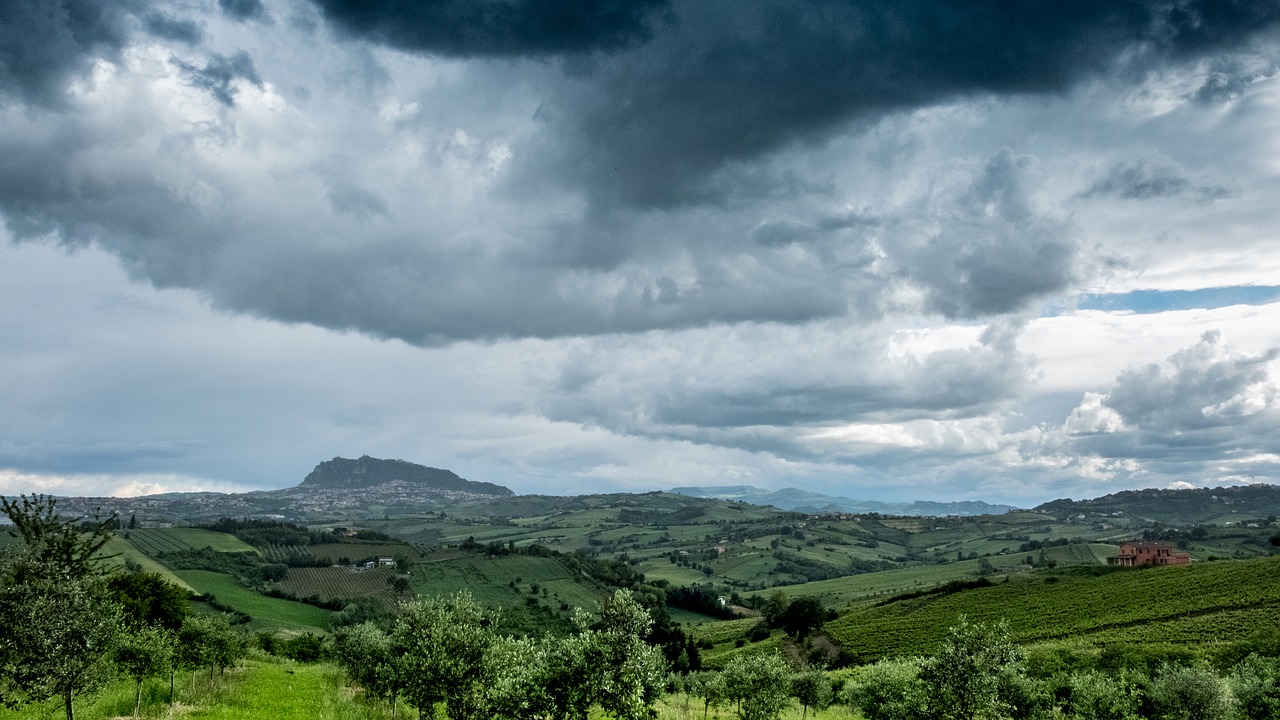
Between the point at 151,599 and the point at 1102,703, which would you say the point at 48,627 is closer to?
the point at 151,599

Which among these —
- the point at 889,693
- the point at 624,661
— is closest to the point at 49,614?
the point at 624,661

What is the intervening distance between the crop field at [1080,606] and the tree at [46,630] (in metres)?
105

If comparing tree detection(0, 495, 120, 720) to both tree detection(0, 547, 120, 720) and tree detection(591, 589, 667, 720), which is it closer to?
tree detection(0, 547, 120, 720)

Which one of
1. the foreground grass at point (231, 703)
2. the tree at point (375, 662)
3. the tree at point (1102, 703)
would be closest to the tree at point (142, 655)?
the foreground grass at point (231, 703)

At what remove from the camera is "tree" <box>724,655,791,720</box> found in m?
57.2

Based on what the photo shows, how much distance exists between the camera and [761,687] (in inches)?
2283

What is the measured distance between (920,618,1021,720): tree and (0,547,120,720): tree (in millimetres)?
45369

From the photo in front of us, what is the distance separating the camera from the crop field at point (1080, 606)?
116 m

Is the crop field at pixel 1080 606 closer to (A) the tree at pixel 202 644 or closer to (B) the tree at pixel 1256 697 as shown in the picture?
(B) the tree at pixel 1256 697

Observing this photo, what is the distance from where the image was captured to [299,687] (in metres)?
66.9

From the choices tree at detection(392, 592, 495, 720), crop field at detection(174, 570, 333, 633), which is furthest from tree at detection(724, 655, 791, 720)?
crop field at detection(174, 570, 333, 633)

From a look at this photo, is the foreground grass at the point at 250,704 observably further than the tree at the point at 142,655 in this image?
No

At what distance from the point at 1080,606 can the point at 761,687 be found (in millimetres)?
110294

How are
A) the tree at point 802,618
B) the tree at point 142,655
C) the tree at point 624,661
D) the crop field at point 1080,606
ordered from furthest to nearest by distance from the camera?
1. the tree at point 802,618
2. the crop field at point 1080,606
3. the tree at point 142,655
4. the tree at point 624,661
